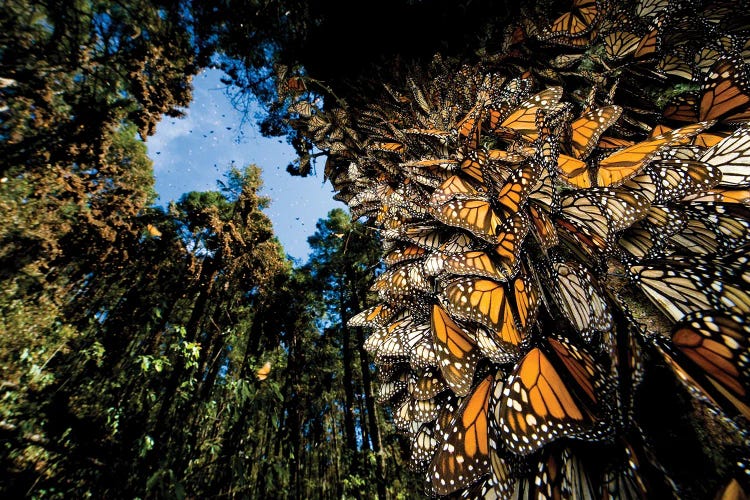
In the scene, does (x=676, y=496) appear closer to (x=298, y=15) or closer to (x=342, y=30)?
(x=342, y=30)

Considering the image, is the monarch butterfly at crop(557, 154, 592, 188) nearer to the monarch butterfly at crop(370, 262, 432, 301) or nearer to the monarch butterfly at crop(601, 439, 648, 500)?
the monarch butterfly at crop(370, 262, 432, 301)

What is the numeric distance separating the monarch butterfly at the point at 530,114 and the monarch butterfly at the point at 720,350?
0.85 m

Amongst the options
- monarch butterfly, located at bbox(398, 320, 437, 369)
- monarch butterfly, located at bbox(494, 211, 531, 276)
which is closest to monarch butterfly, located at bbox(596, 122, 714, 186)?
monarch butterfly, located at bbox(494, 211, 531, 276)

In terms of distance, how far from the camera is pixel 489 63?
5.70 feet

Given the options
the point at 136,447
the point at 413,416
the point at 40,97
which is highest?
the point at 40,97

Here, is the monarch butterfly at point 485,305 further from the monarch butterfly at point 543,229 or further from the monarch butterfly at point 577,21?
the monarch butterfly at point 577,21

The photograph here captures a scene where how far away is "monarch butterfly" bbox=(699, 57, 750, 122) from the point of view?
0.88 metres

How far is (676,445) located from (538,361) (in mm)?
319

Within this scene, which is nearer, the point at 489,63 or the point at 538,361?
the point at 538,361

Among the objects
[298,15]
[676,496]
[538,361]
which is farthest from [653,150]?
[298,15]

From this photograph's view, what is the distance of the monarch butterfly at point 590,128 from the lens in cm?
100

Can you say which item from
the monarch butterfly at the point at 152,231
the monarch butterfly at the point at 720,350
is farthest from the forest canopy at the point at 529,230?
the monarch butterfly at the point at 152,231

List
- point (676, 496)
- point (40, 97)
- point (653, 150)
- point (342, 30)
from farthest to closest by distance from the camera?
1. point (40, 97)
2. point (342, 30)
3. point (653, 150)
4. point (676, 496)

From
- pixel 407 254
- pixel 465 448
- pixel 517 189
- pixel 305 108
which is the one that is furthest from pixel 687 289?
pixel 305 108
